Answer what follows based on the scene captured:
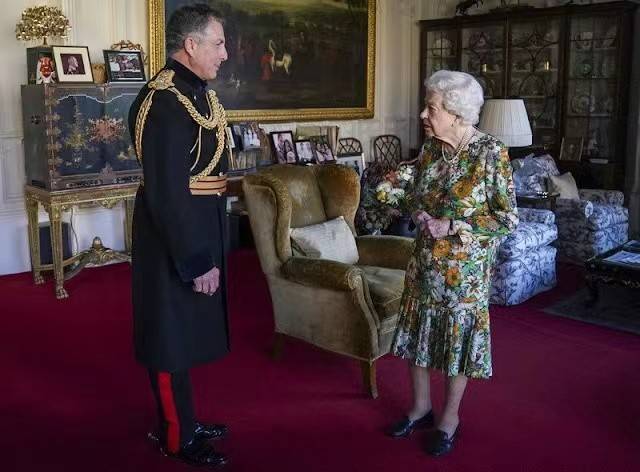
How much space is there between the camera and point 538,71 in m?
7.46

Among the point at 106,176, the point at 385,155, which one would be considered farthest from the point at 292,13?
the point at 106,176

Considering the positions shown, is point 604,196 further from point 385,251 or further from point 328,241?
point 328,241

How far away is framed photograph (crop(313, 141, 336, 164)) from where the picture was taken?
7.15 metres

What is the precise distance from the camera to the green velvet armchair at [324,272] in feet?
11.1

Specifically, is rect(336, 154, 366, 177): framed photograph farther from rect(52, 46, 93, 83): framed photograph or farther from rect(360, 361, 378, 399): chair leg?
rect(360, 361, 378, 399): chair leg

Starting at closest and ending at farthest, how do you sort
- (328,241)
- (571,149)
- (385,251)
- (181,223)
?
(181,223) < (328,241) < (385,251) < (571,149)

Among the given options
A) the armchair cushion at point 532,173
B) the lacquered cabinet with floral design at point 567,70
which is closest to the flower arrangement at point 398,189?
the armchair cushion at point 532,173

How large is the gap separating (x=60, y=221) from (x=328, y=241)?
2.27 m

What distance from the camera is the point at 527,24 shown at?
294 inches

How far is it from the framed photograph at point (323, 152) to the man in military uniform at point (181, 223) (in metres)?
4.57

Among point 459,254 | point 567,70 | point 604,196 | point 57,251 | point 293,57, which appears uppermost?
point 293,57

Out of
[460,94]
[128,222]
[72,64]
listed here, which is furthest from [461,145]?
[128,222]

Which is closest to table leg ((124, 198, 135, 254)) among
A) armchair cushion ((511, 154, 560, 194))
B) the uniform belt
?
armchair cushion ((511, 154, 560, 194))

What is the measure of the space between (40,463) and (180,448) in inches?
21.4
